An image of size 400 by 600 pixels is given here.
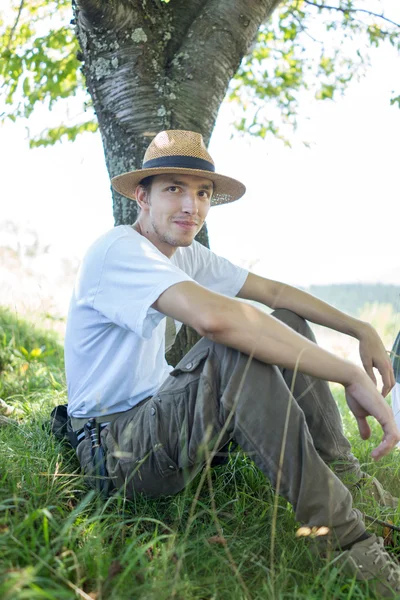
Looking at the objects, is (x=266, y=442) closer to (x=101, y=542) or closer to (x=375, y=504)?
(x=101, y=542)

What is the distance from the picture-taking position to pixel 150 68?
12.6ft

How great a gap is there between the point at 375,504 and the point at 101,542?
4.29ft

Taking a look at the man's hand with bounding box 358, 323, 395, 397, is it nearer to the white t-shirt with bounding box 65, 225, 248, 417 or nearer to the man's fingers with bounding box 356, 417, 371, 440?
the man's fingers with bounding box 356, 417, 371, 440

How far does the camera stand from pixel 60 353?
5.61 m

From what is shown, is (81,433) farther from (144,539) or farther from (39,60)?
(39,60)

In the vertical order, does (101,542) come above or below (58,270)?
below

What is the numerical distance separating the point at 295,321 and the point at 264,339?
75 centimetres

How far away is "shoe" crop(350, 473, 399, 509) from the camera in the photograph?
2.78m

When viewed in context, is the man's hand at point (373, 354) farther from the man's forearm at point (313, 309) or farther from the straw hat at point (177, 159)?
the straw hat at point (177, 159)

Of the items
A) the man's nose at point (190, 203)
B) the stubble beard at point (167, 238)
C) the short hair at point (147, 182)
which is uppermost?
the short hair at point (147, 182)

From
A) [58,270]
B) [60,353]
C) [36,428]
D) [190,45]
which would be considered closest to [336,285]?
[58,270]

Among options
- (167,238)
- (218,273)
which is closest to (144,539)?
(167,238)

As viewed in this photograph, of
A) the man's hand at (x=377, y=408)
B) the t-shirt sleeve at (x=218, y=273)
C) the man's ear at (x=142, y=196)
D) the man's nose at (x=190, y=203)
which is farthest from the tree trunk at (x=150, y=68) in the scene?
the man's hand at (x=377, y=408)

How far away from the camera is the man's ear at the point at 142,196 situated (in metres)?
3.05
